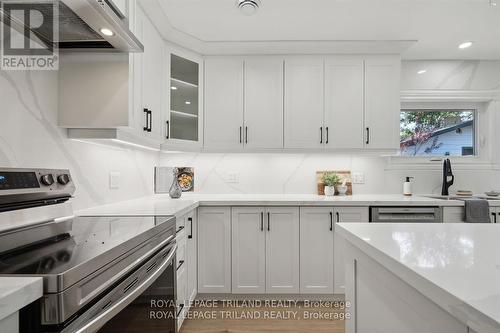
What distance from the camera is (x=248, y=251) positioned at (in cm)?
238

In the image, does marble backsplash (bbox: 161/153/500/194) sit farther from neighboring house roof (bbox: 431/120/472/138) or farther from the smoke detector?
the smoke detector

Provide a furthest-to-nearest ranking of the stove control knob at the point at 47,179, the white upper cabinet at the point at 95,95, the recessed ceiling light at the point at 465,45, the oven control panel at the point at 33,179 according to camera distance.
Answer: the recessed ceiling light at the point at 465,45, the white upper cabinet at the point at 95,95, the stove control knob at the point at 47,179, the oven control panel at the point at 33,179

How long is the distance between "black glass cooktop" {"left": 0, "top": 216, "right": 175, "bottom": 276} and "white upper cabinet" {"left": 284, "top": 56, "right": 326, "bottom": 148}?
1644 mm

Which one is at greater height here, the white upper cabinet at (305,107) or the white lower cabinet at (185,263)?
the white upper cabinet at (305,107)

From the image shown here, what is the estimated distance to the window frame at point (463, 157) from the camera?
2979 millimetres

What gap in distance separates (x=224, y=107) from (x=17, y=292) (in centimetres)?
228

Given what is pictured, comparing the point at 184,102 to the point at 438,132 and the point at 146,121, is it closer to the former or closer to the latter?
the point at 146,121

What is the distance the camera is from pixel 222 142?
8.78ft

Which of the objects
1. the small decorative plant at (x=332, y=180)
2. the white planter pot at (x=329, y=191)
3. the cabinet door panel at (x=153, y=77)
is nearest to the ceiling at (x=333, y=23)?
the cabinet door panel at (x=153, y=77)

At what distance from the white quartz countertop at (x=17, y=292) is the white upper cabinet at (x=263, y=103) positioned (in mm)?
2146

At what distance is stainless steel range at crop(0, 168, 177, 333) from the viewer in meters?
0.69

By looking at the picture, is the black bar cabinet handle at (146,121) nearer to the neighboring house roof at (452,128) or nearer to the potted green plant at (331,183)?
the potted green plant at (331,183)
